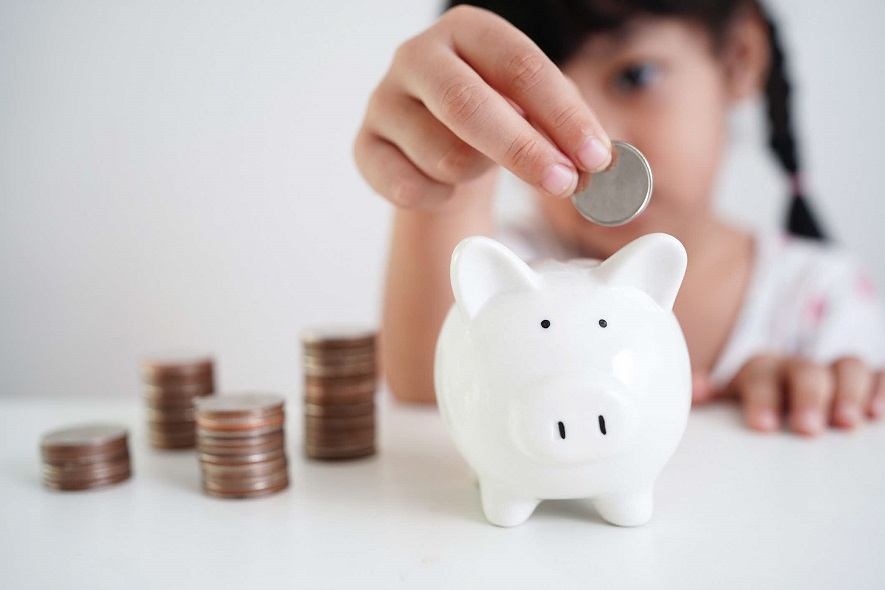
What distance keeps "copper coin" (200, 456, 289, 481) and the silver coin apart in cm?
41

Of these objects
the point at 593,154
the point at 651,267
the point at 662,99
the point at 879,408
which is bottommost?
the point at 879,408

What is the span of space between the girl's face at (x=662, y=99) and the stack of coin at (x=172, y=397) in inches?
32.2

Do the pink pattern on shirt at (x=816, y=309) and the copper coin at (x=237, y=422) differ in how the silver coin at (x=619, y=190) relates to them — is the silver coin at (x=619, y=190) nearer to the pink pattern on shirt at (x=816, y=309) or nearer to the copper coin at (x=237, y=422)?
the copper coin at (x=237, y=422)

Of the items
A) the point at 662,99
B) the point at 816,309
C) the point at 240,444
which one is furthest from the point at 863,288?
the point at 240,444

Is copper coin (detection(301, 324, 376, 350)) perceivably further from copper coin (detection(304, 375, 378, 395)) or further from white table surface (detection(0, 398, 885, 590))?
white table surface (detection(0, 398, 885, 590))

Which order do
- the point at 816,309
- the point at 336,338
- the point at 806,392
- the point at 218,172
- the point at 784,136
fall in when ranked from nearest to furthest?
the point at 336,338 < the point at 806,392 < the point at 816,309 < the point at 784,136 < the point at 218,172

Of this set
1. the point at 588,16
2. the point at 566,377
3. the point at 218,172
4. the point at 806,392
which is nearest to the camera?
the point at 566,377

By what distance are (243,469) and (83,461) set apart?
189 millimetres

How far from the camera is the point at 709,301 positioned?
5.32 feet

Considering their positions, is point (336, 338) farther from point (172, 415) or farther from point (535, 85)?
point (535, 85)

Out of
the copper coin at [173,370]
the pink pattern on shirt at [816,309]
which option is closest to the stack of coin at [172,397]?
the copper coin at [173,370]

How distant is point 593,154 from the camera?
67 cm

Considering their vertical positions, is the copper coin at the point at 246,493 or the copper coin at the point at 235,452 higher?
the copper coin at the point at 235,452

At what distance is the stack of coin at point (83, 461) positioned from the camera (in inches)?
32.9
